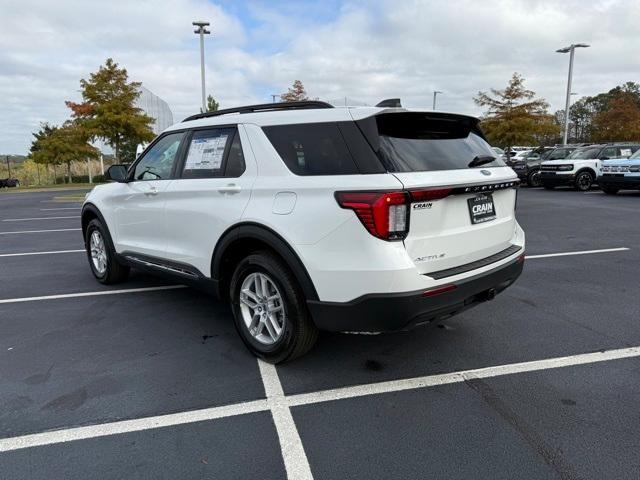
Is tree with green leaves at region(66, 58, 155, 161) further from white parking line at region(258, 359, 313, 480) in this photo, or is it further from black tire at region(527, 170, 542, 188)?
white parking line at region(258, 359, 313, 480)

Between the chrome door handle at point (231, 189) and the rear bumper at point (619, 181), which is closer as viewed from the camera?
the chrome door handle at point (231, 189)

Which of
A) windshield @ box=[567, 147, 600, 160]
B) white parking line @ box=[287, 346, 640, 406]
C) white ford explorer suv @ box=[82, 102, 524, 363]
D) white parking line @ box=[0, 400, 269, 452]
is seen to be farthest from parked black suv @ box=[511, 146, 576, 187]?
white parking line @ box=[0, 400, 269, 452]

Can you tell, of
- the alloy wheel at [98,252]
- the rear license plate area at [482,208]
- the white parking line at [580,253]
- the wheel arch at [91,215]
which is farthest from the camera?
the white parking line at [580,253]

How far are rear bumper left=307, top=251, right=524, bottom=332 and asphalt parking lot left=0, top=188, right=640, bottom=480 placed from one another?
1.71 ft

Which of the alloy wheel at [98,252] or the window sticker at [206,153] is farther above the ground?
the window sticker at [206,153]

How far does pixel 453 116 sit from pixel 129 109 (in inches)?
926

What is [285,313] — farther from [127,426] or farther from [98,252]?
[98,252]

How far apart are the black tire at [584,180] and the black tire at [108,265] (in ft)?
59.8

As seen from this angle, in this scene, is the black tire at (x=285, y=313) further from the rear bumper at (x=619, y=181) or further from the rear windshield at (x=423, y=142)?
the rear bumper at (x=619, y=181)

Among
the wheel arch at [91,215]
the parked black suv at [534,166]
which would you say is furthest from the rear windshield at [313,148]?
the parked black suv at [534,166]

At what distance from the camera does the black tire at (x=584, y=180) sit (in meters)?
18.8

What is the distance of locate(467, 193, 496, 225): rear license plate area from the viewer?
3266mm

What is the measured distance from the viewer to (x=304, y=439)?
2.70 metres

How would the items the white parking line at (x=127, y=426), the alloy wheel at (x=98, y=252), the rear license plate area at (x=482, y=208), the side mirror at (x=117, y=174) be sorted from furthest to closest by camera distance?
the alloy wheel at (x=98, y=252) < the side mirror at (x=117, y=174) < the rear license plate area at (x=482, y=208) < the white parking line at (x=127, y=426)
